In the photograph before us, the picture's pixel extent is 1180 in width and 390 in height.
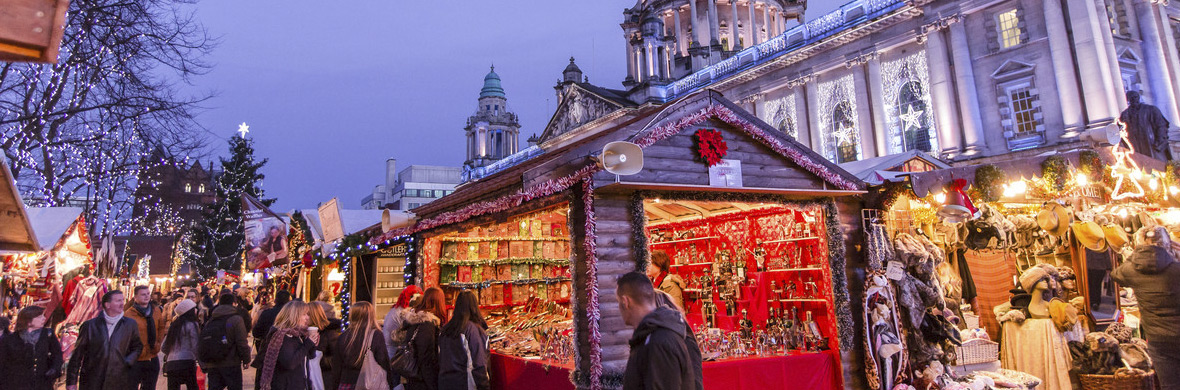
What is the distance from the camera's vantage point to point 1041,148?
2014cm

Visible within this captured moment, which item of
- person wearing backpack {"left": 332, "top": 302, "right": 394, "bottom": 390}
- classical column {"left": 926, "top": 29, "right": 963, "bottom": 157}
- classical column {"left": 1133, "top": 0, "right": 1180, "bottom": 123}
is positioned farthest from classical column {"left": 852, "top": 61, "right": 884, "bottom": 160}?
person wearing backpack {"left": 332, "top": 302, "right": 394, "bottom": 390}

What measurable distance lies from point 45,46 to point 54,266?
44.9 feet

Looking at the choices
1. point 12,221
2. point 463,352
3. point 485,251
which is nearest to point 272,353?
point 463,352

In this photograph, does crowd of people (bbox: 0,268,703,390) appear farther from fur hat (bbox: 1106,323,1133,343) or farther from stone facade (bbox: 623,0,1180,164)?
stone facade (bbox: 623,0,1180,164)

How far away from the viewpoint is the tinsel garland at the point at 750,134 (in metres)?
6.60

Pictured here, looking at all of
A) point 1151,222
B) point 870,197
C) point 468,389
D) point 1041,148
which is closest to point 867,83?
point 1041,148

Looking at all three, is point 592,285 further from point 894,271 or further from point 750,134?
point 894,271

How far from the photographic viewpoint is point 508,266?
1158 cm

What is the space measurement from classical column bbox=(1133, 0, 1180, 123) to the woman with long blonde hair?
26072mm

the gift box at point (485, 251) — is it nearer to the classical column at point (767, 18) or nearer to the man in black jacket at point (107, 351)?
the man in black jacket at point (107, 351)

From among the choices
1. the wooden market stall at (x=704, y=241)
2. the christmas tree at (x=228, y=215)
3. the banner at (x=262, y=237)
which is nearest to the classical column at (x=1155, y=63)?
the wooden market stall at (x=704, y=241)

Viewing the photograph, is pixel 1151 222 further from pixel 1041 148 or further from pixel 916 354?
pixel 1041 148

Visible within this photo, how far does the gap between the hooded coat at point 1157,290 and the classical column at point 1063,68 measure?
49.5 ft

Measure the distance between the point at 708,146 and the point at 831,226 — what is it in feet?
6.93
